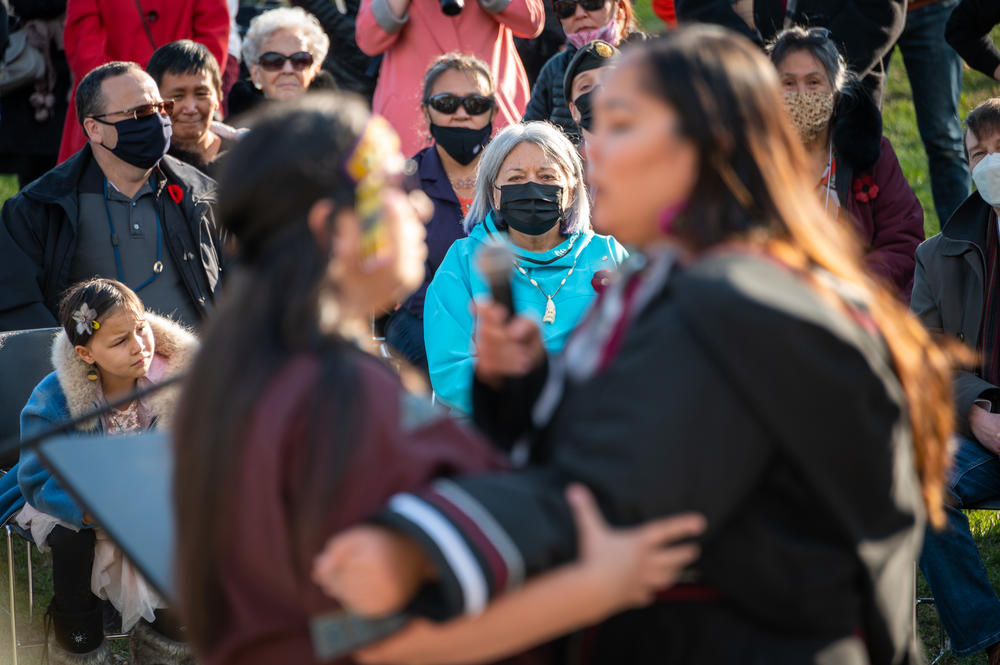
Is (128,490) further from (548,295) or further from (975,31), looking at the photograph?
(975,31)

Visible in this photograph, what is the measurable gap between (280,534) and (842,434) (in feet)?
2.56

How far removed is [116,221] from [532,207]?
5.99ft

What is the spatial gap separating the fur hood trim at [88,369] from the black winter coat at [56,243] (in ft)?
1.97

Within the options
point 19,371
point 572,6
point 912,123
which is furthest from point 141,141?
point 912,123

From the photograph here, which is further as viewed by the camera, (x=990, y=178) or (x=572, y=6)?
(x=572, y=6)

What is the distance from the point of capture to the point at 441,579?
148 cm

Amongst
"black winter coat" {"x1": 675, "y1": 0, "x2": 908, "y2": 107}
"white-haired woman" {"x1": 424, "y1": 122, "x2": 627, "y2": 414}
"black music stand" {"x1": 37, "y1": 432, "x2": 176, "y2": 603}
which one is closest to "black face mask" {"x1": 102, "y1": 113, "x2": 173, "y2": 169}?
"white-haired woman" {"x1": 424, "y1": 122, "x2": 627, "y2": 414}

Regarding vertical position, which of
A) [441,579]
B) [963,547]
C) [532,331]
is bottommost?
[963,547]

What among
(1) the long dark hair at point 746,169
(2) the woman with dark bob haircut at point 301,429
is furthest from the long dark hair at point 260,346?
(1) the long dark hair at point 746,169

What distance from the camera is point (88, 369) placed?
4.24 m

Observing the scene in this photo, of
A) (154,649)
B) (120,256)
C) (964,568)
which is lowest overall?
(964,568)

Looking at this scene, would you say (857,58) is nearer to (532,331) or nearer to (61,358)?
(61,358)

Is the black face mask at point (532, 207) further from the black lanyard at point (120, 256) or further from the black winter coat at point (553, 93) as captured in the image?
the black lanyard at point (120, 256)

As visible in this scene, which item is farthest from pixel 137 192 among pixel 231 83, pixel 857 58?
pixel 857 58
